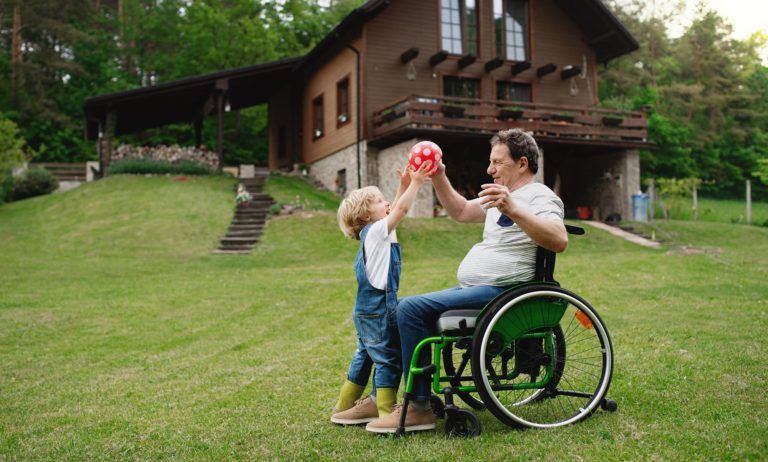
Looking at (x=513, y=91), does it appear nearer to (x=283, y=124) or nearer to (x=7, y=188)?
(x=283, y=124)

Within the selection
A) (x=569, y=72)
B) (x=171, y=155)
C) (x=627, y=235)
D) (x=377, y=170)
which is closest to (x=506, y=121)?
(x=377, y=170)

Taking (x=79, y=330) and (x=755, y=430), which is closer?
(x=755, y=430)

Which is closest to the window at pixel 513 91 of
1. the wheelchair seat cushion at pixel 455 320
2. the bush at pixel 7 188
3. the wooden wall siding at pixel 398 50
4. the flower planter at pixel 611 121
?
the wooden wall siding at pixel 398 50

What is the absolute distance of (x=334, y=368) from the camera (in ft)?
17.4

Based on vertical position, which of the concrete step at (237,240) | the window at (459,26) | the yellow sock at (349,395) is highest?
the window at (459,26)

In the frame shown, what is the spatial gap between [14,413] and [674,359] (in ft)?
14.2

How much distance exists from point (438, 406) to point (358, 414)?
435 mm

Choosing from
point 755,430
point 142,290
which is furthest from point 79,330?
point 755,430

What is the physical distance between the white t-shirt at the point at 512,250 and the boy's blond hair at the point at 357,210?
23.8 inches

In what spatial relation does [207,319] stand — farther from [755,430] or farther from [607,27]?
[607,27]

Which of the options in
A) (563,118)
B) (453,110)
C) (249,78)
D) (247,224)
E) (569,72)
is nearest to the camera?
(247,224)

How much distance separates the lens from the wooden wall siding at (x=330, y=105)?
21.6m

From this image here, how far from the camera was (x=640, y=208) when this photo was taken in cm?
2103

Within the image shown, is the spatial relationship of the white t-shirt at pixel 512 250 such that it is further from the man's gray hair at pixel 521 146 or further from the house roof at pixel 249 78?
the house roof at pixel 249 78
